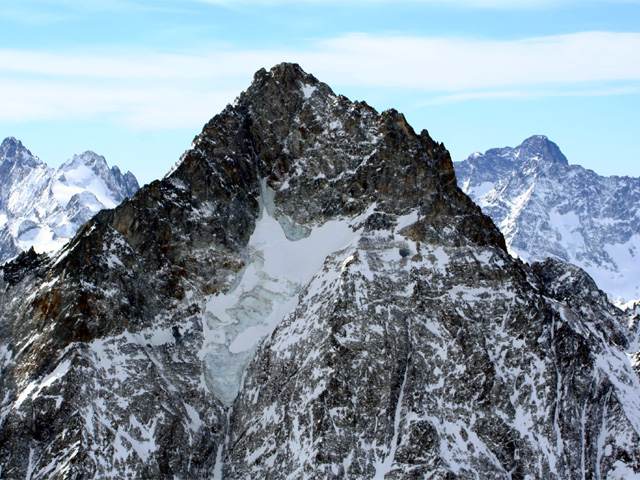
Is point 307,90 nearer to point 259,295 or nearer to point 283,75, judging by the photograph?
point 283,75

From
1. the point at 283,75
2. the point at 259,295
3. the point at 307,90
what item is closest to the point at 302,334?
the point at 259,295

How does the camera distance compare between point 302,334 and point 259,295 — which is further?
point 259,295

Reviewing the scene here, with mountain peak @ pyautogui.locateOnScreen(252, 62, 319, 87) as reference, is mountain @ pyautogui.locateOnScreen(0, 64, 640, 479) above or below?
below

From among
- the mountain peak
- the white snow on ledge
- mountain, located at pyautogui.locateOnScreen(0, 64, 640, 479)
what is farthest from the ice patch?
the white snow on ledge

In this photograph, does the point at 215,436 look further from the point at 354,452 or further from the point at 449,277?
the point at 449,277

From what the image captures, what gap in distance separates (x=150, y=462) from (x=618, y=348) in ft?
283

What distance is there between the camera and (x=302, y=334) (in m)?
136

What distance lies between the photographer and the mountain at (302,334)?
409 ft

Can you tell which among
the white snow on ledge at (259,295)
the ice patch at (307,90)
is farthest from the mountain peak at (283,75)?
the white snow on ledge at (259,295)

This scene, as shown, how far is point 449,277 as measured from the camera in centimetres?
14075

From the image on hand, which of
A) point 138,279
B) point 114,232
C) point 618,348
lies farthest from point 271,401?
point 618,348

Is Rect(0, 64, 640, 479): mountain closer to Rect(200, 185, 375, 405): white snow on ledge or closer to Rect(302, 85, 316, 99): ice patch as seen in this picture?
Rect(200, 185, 375, 405): white snow on ledge

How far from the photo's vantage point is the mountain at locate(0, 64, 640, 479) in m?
125

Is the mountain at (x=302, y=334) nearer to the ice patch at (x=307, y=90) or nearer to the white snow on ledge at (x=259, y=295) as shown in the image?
the white snow on ledge at (x=259, y=295)
